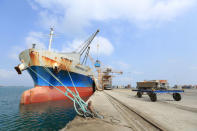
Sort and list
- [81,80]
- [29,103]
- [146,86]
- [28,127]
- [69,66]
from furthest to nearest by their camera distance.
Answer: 1. [81,80]
2. [69,66]
3. [29,103]
4. [146,86]
5. [28,127]

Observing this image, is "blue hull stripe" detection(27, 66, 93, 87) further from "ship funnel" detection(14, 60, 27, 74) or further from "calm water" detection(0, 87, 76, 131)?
"calm water" detection(0, 87, 76, 131)

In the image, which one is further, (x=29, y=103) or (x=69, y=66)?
(x=69, y=66)

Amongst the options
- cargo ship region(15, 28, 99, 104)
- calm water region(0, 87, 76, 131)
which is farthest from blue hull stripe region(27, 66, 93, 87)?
calm water region(0, 87, 76, 131)

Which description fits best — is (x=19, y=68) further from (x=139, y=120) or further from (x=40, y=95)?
(x=139, y=120)

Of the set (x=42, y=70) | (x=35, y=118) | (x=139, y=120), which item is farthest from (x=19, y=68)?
(x=139, y=120)

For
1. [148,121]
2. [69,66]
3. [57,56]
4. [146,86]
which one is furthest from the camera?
[69,66]

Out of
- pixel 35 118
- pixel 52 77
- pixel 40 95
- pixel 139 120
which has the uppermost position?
pixel 52 77

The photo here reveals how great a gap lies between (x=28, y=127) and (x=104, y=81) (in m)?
52.3

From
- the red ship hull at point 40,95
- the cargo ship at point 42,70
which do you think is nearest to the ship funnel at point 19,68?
the cargo ship at point 42,70

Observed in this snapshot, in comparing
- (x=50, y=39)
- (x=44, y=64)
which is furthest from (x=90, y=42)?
(x=44, y=64)

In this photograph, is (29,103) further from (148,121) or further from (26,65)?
(148,121)

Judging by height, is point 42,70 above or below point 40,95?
above

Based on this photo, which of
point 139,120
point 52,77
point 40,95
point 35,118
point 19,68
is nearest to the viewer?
point 139,120

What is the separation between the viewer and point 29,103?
46.0 ft
